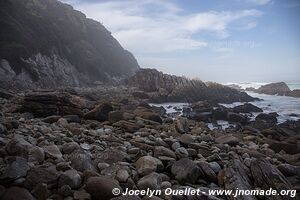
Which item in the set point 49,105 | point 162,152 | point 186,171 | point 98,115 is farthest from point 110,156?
point 49,105

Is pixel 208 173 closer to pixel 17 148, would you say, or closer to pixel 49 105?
pixel 17 148

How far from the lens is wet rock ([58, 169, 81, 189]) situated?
367 centimetres

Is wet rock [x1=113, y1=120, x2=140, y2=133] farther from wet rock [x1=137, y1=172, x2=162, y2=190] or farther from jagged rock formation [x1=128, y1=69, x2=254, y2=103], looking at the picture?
jagged rock formation [x1=128, y1=69, x2=254, y2=103]

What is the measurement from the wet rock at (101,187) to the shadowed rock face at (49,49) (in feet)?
68.3

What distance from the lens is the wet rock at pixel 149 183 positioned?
3889 mm

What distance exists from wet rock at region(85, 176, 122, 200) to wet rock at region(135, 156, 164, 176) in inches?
28.8

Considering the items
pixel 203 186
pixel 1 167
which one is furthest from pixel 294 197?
pixel 1 167

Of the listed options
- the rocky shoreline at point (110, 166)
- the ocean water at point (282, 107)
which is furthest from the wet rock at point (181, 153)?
the ocean water at point (282, 107)

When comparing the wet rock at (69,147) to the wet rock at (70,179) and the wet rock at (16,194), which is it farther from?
the wet rock at (16,194)

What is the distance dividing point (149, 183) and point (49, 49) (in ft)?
113

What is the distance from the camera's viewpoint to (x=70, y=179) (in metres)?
3.69

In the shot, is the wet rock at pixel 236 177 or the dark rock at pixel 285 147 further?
the dark rock at pixel 285 147

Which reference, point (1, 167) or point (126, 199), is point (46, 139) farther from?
point (126, 199)

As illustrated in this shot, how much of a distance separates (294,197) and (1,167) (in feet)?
12.5
